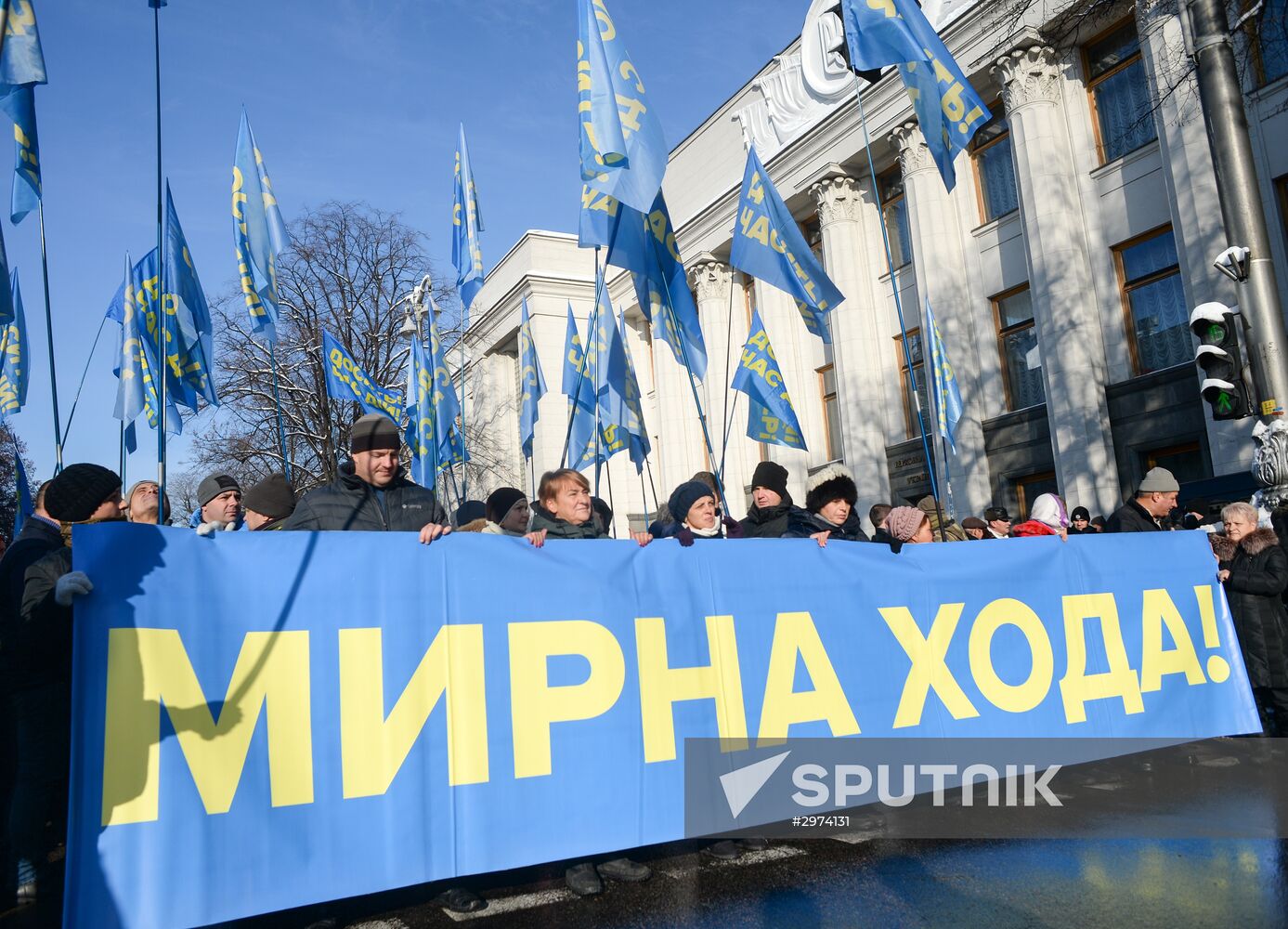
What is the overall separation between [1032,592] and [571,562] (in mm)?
2790

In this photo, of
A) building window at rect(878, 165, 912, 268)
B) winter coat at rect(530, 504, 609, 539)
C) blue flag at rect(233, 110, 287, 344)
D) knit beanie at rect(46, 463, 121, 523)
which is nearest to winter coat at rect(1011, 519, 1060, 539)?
winter coat at rect(530, 504, 609, 539)

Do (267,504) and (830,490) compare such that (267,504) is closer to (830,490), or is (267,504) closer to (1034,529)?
(830,490)

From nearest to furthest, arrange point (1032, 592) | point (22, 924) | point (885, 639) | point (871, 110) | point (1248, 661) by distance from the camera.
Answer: point (22, 924), point (885, 639), point (1032, 592), point (1248, 661), point (871, 110)

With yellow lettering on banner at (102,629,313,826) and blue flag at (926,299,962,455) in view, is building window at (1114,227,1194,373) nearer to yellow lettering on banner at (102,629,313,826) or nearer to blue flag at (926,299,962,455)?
blue flag at (926,299,962,455)

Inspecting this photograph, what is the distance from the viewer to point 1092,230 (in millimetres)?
16766

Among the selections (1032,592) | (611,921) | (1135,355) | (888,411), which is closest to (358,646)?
(611,921)

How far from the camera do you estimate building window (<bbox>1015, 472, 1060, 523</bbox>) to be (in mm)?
17531

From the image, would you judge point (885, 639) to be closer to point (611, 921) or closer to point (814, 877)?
point (814, 877)

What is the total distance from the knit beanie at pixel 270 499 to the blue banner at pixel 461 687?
6.87ft

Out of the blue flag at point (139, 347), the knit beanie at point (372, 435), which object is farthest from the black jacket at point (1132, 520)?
the blue flag at point (139, 347)

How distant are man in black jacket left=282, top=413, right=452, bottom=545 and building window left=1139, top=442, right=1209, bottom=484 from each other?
43.4 feet

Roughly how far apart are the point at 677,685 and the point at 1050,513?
3.69m

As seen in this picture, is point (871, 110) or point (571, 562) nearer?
point (571, 562)

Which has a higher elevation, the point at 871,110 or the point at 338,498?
the point at 871,110
